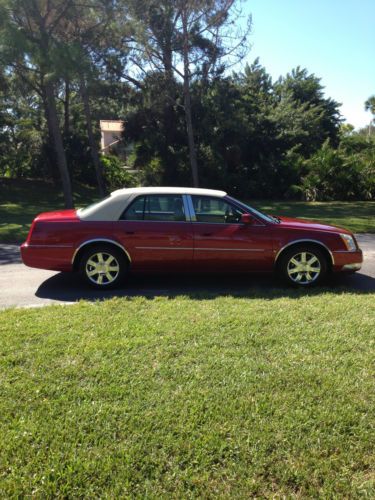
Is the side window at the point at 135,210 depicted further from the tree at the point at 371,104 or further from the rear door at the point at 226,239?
the tree at the point at 371,104

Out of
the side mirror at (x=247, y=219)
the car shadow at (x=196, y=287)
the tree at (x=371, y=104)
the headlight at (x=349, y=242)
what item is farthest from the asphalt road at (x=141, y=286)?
the tree at (x=371, y=104)

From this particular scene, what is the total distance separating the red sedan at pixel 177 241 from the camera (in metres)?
5.83

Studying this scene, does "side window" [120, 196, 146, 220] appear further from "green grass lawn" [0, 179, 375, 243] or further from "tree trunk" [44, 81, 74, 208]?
"tree trunk" [44, 81, 74, 208]

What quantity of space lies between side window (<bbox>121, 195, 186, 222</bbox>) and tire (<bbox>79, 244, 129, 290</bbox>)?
57cm

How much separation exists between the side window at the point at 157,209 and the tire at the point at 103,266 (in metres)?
0.57

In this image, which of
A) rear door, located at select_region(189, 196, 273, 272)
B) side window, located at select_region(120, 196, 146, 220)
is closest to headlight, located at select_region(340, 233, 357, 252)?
rear door, located at select_region(189, 196, 273, 272)

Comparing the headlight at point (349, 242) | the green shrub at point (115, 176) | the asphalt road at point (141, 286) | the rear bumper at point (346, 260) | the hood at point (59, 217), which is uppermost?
the green shrub at point (115, 176)

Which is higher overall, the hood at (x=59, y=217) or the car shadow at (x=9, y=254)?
the hood at (x=59, y=217)

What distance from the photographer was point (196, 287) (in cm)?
613

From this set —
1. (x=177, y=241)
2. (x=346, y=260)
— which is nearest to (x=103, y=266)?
(x=177, y=241)

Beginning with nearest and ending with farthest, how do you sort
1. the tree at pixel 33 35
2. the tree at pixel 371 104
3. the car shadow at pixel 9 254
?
the car shadow at pixel 9 254 → the tree at pixel 33 35 → the tree at pixel 371 104

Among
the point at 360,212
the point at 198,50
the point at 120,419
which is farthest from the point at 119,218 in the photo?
the point at 198,50

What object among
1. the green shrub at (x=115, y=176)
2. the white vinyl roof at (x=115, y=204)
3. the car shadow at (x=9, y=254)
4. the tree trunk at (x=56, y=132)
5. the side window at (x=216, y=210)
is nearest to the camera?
the white vinyl roof at (x=115, y=204)

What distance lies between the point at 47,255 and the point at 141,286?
1430 mm
